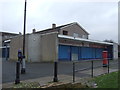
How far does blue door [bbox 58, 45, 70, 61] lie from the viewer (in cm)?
2780

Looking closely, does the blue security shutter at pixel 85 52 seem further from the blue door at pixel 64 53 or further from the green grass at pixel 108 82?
the green grass at pixel 108 82

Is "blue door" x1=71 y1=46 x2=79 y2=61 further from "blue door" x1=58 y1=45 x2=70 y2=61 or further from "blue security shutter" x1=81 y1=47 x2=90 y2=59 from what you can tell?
"blue security shutter" x1=81 y1=47 x2=90 y2=59

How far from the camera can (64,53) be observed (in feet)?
93.9

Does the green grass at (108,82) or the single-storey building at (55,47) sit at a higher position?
the single-storey building at (55,47)

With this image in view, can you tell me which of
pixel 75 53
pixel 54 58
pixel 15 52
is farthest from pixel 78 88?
pixel 15 52

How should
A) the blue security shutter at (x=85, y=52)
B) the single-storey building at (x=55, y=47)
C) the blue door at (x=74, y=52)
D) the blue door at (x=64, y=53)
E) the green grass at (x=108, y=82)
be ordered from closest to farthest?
the green grass at (x=108, y=82) → the single-storey building at (x=55, y=47) → the blue door at (x=64, y=53) → the blue door at (x=74, y=52) → the blue security shutter at (x=85, y=52)

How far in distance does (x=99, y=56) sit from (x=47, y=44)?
14213 millimetres

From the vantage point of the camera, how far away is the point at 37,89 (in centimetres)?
730

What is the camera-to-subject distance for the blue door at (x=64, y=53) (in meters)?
27.8

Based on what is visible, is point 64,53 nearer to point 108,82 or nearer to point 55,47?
point 55,47

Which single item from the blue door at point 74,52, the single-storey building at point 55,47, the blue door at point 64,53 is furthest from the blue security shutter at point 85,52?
the blue door at point 64,53

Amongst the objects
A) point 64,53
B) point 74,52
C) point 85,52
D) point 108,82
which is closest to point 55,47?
point 64,53

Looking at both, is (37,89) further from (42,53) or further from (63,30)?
(63,30)

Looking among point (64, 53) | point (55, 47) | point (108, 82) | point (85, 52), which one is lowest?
point (108, 82)
